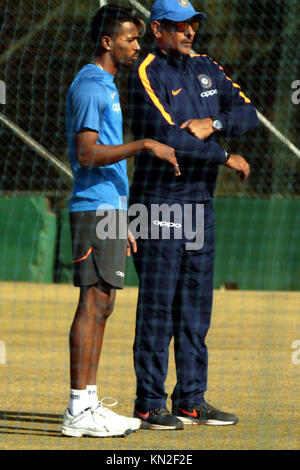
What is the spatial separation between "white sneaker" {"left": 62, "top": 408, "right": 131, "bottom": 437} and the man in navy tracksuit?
0.35m

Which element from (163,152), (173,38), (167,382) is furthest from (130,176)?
(163,152)

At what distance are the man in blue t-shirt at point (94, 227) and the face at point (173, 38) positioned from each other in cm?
32

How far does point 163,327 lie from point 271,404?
1168 millimetres

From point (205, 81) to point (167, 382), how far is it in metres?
2.41

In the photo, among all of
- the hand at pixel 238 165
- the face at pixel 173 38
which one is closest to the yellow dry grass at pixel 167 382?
the hand at pixel 238 165

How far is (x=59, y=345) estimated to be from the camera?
948cm

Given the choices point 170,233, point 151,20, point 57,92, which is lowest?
point 170,233

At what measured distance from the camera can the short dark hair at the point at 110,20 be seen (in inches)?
208

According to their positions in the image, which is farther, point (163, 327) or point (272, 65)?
point (272, 65)

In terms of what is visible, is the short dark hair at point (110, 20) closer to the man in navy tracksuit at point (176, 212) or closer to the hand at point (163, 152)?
the man in navy tracksuit at point (176, 212)

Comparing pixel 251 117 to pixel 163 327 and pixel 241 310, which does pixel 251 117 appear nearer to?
pixel 163 327

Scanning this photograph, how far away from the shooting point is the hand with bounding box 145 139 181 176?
5133 mm

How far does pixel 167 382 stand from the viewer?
7.15m
